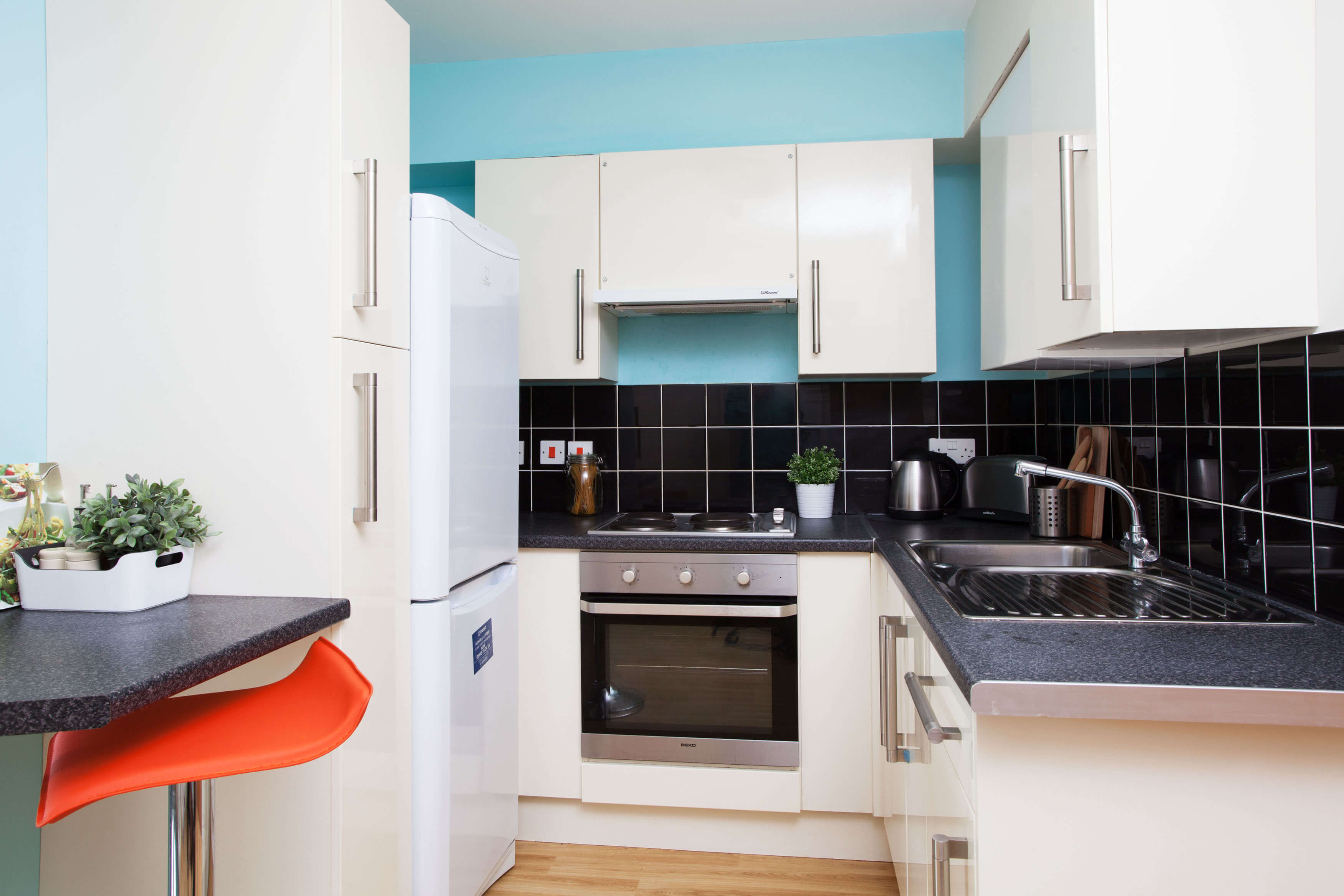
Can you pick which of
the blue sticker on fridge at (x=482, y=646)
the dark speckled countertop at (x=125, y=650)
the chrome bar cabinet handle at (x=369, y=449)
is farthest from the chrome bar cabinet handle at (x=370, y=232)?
the blue sticker on fridge at (x=482, y=646)

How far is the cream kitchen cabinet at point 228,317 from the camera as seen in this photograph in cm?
145

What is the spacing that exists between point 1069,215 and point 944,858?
3.60 ft

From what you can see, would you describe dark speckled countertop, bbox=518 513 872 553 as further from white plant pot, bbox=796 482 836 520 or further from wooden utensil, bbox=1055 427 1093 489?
wooden utensil, bbox=1055 427 1093 489

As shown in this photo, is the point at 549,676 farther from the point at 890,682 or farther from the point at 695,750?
the point at 890,682

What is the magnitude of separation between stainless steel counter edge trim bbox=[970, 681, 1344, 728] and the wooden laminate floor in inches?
54.0

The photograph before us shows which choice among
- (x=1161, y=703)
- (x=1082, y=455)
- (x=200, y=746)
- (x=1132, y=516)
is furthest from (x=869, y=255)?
(x=200, y=746)

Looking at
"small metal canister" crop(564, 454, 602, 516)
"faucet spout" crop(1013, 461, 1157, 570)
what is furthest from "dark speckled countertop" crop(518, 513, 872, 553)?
"faucet spout" crop(1013, 461, 1157, 570)

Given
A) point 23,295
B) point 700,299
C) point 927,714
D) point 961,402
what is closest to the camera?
point 927,714

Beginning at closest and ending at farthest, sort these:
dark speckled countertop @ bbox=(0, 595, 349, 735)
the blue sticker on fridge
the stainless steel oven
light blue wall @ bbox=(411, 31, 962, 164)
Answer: dark speckled countertop @ bbox=(0, 595, 349, 735)
the blue sticker on fridge
the stainless steel oven
light blue wall @ bbox=(411, 31, 962, 164)

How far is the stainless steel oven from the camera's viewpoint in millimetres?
2154

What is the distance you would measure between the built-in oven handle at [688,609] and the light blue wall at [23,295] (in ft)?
4.09

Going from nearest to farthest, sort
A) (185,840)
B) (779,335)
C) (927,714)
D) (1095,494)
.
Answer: (185,840)
(927,714)
(1095,494)
(779,335)

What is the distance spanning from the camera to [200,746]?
1005mm

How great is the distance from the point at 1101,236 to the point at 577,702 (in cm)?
174
